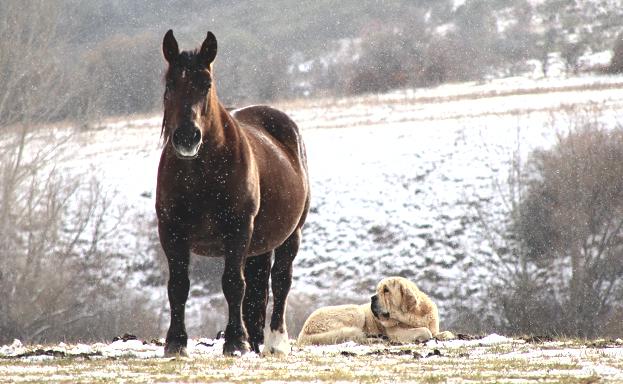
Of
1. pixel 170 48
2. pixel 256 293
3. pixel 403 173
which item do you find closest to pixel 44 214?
pixel 403 173

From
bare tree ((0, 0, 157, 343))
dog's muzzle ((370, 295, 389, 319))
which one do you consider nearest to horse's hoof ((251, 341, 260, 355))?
dog's muzzle ((370, 295, 389, 319))

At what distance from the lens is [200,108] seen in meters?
8.16

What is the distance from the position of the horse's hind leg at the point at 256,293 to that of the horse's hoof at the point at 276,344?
791mm

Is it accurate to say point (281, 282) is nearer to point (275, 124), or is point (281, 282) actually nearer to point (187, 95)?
point (275, 124)

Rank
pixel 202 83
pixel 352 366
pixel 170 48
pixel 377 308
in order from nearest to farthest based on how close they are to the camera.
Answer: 1. pixel 352 366
2. pixel 202 83
3. pixel 170 48
4. pixel 377 308

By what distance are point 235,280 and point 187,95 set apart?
5.47 ft

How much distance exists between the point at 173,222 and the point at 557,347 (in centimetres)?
382

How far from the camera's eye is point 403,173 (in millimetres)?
41281

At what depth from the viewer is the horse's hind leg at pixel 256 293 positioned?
10578 mm

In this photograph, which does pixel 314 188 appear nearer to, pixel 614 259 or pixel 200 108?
pixel 614 259

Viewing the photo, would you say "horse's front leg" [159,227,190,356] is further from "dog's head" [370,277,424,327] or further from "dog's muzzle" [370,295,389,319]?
"dog's head" [370,277,424,327]

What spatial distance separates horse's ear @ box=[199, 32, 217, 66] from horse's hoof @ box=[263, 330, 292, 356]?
274 centimetres

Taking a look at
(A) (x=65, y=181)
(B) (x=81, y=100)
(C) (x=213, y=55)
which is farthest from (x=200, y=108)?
(B) (x=81, y=100)

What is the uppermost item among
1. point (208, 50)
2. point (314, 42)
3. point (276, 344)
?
point (314, 42)
